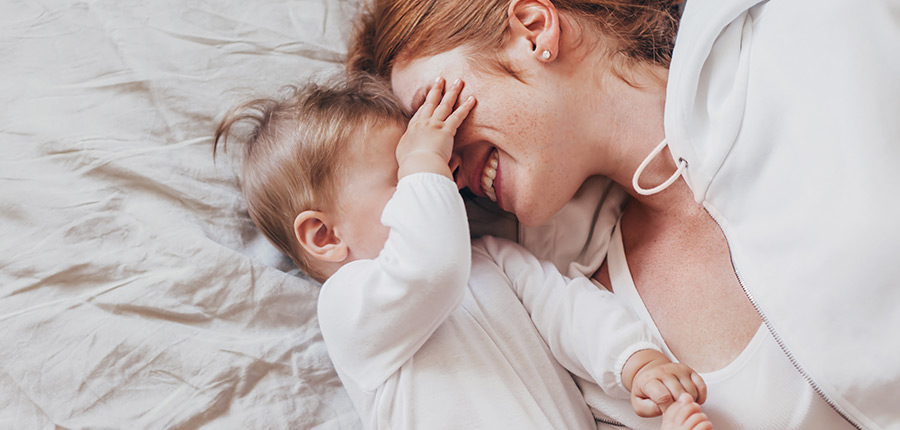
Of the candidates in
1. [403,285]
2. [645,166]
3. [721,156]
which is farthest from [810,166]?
[403,285]

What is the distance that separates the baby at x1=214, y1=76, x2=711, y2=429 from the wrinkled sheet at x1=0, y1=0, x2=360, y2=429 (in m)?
0.08

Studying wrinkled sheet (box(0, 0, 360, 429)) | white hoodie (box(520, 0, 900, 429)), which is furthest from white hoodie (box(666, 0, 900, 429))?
wrinkled sheet (box(0, 0, 360, 429))

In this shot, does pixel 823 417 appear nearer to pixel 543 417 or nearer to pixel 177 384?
pixel 543 417

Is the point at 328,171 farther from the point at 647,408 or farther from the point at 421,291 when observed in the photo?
the point at 647,408

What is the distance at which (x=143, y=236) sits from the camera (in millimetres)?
1122

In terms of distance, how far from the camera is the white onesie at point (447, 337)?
963 mm

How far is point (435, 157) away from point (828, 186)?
1.77 feet

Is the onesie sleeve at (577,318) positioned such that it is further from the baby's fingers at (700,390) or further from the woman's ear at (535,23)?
the woman's ear at (535,23)

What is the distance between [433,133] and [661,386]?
498 millimetres

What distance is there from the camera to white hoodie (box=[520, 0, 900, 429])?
84 centimetres

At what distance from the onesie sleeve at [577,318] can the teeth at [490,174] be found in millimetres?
135

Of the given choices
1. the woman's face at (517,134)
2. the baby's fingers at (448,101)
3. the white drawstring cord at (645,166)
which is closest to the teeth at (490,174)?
the woman's face at (517,134)

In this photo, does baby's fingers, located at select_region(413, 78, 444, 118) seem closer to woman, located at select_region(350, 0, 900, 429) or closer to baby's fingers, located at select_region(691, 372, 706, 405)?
woman, located at select_region(350, 0, 900, 429)

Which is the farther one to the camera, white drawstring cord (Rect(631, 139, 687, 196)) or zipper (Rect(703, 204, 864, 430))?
white drawstring cord (Rect(631, 139, 687, 196))
